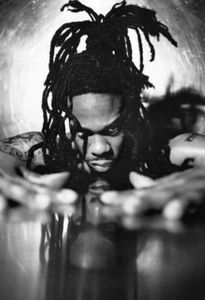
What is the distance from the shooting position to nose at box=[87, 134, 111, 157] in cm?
131

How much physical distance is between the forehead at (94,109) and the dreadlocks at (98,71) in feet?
0.06

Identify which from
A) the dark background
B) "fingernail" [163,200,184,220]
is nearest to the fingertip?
"fingernail" [163,200,184,220]

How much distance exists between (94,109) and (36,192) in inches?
18.9

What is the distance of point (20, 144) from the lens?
4.88 ft

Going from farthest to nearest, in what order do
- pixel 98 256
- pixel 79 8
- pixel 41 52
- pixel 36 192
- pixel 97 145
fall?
pixel 41 52 → pixel 79 8 → pixel 97 145 → pixel 36 192 → pixel 98 256

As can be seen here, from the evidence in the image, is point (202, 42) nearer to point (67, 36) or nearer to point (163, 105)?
point (163, 105)

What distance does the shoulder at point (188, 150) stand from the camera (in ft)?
4.28

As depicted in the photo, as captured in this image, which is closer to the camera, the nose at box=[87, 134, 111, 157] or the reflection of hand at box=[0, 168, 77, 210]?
the reflection of hand at box=[0, 168, 77, 210]

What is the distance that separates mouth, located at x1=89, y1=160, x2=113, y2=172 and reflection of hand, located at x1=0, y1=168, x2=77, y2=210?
1.15 ft

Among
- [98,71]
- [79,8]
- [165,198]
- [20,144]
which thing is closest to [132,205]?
[165,198]

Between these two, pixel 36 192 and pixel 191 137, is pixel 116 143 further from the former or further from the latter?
pixel 36 192

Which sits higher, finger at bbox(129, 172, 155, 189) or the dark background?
the dark background

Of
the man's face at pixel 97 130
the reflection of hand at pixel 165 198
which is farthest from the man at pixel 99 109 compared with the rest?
the reflection of hand at pixel 165 198

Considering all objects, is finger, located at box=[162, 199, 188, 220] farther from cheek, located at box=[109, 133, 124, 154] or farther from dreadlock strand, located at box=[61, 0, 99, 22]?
dreadlock strand, located at box=[61, 0, 99, 22]
